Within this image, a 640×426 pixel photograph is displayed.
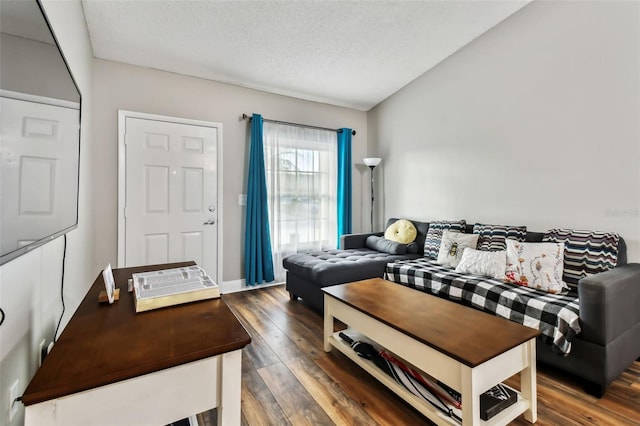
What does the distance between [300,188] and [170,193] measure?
1.58 metres

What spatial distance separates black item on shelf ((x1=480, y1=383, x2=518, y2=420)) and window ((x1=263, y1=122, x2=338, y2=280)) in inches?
109

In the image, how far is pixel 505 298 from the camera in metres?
2.01

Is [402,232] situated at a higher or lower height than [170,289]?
higher

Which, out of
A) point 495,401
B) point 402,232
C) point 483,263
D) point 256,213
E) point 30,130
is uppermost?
point 30,130

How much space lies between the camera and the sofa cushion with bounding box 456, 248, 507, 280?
2.36 m

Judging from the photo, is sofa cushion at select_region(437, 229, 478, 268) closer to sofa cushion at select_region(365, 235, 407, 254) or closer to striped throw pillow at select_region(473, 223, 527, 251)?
striped throw pillow at select_region(473, 223, 527, 251)

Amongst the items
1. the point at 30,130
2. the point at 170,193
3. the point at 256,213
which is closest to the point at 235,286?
the point at 256,213

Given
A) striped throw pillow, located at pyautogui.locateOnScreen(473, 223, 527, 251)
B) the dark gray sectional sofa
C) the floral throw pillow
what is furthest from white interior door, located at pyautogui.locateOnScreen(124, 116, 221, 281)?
the dark gray sectional sofa

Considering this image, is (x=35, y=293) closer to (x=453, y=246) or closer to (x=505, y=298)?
(x=505, y=298)

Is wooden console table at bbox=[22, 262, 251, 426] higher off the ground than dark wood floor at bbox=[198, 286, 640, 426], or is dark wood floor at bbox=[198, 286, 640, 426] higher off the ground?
wooden console table at bbox=[22, 262, 251, 426]

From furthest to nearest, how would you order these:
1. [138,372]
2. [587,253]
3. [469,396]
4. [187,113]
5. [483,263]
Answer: [187,113] < [483,263] < [587,253] < [469,396] < [138,372]

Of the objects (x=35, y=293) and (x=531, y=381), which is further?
(x=531, y=381)

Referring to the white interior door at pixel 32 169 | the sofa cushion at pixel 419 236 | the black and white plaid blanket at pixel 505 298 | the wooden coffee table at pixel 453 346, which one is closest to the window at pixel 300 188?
the sofa cushion at pixel 419 236

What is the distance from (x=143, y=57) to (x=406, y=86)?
10.3ft
